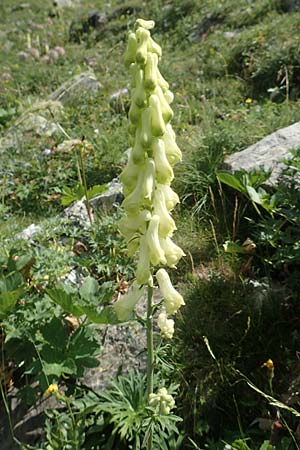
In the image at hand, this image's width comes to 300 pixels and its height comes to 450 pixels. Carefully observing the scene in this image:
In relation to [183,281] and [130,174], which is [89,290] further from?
[130,174]

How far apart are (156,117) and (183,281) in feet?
7.26

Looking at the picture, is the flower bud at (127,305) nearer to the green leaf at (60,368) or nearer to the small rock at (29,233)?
the green leaf at (60,368)

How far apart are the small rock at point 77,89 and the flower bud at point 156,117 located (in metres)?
7.16

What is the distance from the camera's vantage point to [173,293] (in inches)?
99.0

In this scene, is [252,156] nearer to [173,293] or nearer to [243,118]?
Answer: [243,118]

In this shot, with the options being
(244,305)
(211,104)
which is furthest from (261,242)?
(211,104)

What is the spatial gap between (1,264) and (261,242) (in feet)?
6.41

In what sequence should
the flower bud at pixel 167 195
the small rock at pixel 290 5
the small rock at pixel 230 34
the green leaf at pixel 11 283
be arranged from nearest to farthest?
the flower bud at pixel 167 195, the green leaf at pixel 11 283, the small rock at pixel 290 5, the small rock at pixel 230 34

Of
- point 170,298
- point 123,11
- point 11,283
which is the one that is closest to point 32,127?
point 11,283

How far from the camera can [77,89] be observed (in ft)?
31.2

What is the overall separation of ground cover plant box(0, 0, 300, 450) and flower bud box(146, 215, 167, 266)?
0.51 metres

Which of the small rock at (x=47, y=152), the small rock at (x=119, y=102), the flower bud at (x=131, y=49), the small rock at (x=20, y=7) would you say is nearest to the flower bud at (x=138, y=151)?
the flower bud at (x=131, y=49)

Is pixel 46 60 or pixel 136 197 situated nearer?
pixel 136 197

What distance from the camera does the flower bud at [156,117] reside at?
223cm
